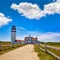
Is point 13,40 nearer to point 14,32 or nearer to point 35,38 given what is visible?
point 14,32

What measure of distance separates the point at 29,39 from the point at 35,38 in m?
8.27

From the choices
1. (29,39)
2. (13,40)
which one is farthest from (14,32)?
(29,39)

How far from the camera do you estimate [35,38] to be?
656 ft

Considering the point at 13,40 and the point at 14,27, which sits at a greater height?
the point at 14,27

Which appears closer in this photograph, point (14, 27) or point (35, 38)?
point (14, 27)

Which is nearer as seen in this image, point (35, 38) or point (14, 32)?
point (14, 32)

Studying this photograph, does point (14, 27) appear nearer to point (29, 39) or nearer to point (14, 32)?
point (14, 32)

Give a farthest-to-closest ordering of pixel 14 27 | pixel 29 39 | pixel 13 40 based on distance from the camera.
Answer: pixel 29 39 → pixel 14 27 → pixel 13 40

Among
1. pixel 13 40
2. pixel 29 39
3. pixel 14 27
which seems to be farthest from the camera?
pixel 29 39

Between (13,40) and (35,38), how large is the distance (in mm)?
60942

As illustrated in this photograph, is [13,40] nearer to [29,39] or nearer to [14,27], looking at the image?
[14,27]

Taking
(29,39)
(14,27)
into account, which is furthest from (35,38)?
(14,27)

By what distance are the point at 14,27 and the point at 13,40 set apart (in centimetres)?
1457

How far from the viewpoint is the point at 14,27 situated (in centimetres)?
15225
